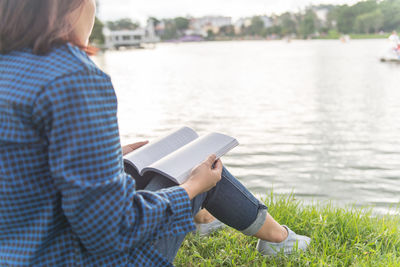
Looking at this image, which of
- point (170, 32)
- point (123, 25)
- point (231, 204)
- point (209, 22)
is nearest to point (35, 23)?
point (231, 204)

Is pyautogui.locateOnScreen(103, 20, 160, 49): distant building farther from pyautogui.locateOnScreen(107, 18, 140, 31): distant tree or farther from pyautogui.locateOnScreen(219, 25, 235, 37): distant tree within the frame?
pyautogui.locateOnScreen(219, 25, 235, 37): distant tree

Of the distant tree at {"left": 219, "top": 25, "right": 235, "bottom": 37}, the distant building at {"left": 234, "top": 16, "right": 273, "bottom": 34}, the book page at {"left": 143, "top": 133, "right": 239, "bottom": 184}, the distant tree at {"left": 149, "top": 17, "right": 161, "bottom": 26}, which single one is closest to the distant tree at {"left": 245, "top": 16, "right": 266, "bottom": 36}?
the distant building at {"left": 234, "top": 16, "right": 273, "bottom": 34}

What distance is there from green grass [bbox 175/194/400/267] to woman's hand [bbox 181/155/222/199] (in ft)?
2.19

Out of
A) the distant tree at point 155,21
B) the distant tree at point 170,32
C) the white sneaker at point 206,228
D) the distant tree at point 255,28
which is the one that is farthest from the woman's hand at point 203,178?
the distant tree at point 155,21

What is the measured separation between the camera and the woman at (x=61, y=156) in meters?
0.92

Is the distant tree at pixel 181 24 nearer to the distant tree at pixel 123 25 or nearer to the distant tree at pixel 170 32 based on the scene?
the distant tree at pixel 170 32

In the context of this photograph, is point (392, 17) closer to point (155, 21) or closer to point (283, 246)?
point (155, 21)

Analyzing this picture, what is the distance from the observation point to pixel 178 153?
4.64 feet

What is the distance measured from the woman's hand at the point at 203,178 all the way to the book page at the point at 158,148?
251 mm

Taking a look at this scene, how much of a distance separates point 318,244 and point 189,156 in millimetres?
940

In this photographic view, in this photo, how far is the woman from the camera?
919 millimetres

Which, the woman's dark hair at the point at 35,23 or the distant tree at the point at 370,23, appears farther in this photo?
the distant tree at the point at 370,23

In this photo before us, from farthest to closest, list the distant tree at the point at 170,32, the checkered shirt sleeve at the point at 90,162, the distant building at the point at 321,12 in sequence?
the distant tree at the point at 170,32 → the distant building at the point at 321,12 → the checkered shirt sleeve at the point at 90,162

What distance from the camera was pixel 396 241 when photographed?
6.73 feet
